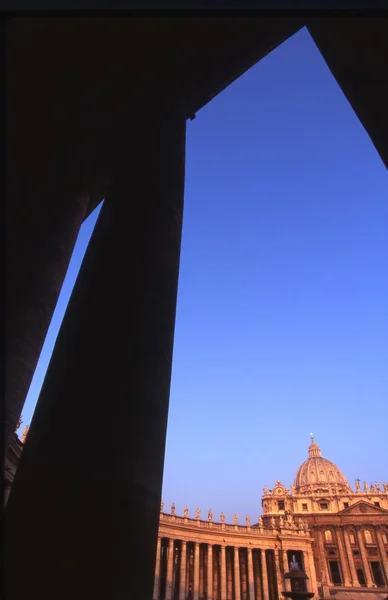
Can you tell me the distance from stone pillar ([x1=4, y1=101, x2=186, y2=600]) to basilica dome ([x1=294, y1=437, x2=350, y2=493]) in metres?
94.8

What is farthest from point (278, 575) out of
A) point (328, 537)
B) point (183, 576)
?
point (328, 537)

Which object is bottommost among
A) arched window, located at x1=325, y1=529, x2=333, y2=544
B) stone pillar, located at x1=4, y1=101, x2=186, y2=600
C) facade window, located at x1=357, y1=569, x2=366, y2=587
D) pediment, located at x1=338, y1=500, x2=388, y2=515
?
stone pillar, located at x1=4, y1=101, x2=186, y2=600

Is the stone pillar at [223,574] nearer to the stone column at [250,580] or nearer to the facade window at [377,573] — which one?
the stone column at [250,580]

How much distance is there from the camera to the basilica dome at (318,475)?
86375mm

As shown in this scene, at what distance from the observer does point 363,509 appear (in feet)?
225

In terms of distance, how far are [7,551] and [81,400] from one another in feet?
3.72

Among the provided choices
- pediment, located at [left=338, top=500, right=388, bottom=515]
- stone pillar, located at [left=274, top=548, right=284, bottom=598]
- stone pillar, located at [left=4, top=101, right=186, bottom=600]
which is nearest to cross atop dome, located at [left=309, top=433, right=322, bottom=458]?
pediment, located at [left=338, top=500, right=388, bottom=515]

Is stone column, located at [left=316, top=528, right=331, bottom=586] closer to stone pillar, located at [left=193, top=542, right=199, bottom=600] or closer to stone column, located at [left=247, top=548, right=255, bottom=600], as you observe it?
stone column, located at [left=247, top=548, right=255, bottom=600]

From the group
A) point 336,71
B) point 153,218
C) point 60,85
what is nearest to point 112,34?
point 60,85

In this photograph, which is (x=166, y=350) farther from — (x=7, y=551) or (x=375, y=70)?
(x=375, y=70)

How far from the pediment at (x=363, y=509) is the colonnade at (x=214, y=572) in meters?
26.1

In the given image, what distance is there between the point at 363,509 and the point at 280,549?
90.5 ft

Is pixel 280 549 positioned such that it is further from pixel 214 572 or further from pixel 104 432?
pixel 104 432

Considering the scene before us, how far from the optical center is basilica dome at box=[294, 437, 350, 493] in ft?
283
